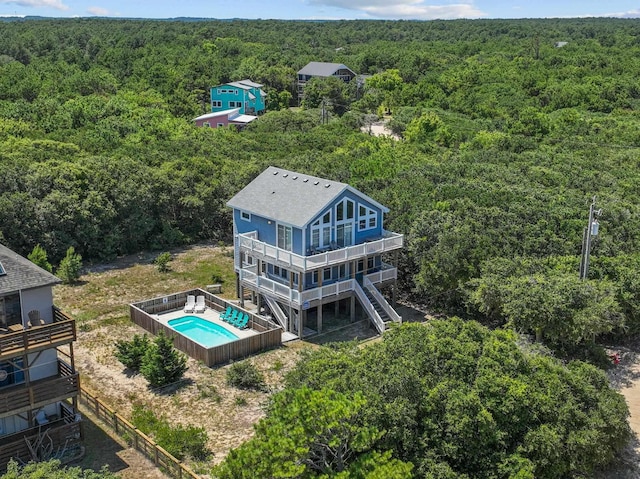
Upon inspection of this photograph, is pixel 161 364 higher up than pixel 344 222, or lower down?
lower down

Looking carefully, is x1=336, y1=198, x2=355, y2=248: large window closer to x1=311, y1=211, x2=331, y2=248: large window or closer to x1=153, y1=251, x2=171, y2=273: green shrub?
x1=311, y1=211, x2=331, y2=248: large window

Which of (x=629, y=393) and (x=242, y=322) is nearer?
(x=629, y=393)

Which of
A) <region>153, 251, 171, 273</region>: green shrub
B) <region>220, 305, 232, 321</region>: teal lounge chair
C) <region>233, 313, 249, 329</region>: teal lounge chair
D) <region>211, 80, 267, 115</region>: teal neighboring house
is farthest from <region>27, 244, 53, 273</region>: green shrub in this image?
<region>211, 80, 267, 115</region>: teal neighboring house

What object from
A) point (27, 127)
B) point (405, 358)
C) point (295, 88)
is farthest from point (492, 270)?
point (295, 88)

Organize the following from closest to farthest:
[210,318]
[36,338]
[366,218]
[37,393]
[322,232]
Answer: [36,338] < [37,393] < [322,232] < [210,318] < [366,218]

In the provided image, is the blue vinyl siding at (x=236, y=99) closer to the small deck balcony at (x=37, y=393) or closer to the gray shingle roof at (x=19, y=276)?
the gray shingle roof at (x=19, y=276)

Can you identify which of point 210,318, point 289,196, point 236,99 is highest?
point 289,196

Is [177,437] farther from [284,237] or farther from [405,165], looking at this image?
[405,165]

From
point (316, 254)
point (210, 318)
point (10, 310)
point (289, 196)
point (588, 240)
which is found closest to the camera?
point (10, 310)

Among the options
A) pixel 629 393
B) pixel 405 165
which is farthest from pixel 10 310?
pixel 405 165
